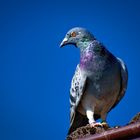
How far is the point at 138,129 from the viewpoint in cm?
433

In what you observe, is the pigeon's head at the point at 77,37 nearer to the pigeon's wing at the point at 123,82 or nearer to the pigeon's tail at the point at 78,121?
the pigeon's wing at the point at 123,82

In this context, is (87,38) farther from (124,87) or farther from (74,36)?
(124,87)

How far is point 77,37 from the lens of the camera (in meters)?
6.54

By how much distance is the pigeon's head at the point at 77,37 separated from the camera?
6.49 metres

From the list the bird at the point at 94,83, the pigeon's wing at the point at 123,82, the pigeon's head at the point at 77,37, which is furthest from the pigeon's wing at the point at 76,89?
the pigeon's wing at the point at 123,82

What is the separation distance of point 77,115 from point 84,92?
1.36 feet

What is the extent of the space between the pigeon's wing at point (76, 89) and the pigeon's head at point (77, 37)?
1.37 feet

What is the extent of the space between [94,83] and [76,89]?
318 mm

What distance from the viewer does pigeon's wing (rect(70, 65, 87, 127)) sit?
6184 millimetres

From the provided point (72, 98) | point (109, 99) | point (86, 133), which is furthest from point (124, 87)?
point (86, 133)

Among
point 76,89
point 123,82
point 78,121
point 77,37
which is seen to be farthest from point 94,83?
point 77,37

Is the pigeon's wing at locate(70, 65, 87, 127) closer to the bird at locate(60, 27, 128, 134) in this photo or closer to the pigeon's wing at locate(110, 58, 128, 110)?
the bird at locate(60, 27, 128, 134)

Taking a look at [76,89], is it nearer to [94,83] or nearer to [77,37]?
[94,83]

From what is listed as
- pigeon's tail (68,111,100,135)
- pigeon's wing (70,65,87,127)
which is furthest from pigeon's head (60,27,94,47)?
pigeon's tail (68,111,100,135)
